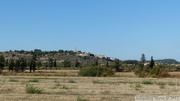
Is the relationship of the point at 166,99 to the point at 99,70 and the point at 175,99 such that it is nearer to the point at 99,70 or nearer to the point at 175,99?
the point at 175,99

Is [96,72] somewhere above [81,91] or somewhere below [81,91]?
above

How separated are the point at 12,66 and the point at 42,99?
97369 mm

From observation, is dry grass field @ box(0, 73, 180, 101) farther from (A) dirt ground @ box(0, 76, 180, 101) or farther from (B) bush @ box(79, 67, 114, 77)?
(B) bush @ box(79, 67, 114, 77)

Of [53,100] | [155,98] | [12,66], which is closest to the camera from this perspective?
[155,98]

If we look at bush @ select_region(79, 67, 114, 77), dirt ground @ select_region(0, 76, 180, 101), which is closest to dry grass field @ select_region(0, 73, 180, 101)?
dirt ground @ select_region(0, 76, 180, 101)

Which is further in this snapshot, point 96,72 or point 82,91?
point 96,72

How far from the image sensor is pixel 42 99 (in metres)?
19.2

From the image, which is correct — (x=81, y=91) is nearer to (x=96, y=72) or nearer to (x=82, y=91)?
(x=82, y=91)

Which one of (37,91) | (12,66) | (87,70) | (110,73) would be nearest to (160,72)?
(110,73)

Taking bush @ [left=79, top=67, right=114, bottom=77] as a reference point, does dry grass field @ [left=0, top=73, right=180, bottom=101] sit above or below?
below

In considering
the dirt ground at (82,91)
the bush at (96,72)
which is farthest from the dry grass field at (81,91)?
the bush at (96,72)

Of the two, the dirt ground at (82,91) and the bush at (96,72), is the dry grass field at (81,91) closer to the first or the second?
the dirt ground at (82,91)

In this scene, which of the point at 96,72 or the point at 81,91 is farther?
the point at 96,72

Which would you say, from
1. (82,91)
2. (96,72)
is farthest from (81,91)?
(96,72)
